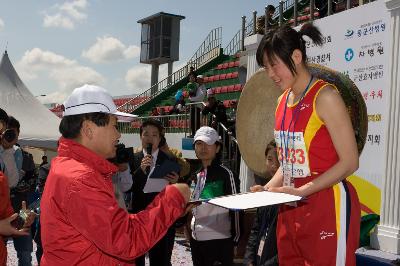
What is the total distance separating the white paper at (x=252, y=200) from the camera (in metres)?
1.61

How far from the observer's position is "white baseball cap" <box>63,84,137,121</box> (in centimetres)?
185

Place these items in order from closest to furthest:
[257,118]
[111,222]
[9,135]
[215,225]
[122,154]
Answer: [111,222] < [215,225] < [257,118] < [122,154] < [9,135]

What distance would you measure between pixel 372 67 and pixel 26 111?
14837 mm

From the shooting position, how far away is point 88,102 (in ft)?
6.10

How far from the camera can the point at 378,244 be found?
5656 millimetres

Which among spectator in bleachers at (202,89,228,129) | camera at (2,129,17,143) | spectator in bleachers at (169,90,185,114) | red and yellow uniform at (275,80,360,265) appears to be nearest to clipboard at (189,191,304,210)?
red and yellow uniform at (275,80,360,265)

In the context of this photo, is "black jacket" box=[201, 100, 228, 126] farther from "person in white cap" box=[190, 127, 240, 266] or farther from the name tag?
the name tag

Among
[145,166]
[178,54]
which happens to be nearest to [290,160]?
[145,166]

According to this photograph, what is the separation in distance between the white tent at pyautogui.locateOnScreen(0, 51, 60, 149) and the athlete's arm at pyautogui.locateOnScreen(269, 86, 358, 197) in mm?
15561

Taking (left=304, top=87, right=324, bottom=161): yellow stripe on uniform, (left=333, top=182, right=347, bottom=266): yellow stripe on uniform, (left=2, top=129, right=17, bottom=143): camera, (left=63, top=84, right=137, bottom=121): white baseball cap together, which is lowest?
(left=333, top=182, right=347, bottom=266): yellow stripe on uniform

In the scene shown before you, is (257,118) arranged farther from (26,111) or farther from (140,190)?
(26,111)

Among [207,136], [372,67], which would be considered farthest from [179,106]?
[207,136]

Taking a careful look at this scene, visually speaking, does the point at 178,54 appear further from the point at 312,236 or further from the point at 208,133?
the point at 312,236

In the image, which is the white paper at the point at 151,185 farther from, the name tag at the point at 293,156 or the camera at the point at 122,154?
the name tag at the point at 293,156
